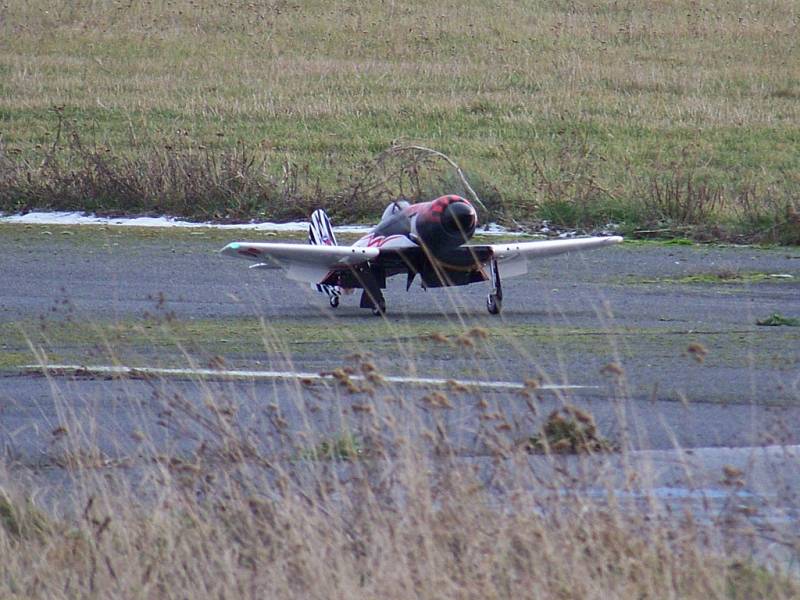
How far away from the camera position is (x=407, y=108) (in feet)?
108

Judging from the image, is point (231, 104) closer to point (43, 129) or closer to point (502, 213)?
point (43, 129)

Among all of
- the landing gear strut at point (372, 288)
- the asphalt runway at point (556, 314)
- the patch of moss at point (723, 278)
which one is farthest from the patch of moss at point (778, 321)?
the landing gear strut at point (372, 288)

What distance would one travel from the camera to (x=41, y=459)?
720 cm

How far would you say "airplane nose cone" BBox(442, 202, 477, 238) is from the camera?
41.2 feet

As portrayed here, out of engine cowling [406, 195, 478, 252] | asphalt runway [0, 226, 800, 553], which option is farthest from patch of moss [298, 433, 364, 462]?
engine cowling [406, 195, 478, 252]

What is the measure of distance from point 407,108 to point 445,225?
67.8 feet

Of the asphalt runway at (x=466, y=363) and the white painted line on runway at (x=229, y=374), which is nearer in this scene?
the asphalt runway at (x=466, y=363)

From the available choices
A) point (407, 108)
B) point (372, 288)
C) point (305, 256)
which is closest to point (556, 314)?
point (372, 288)

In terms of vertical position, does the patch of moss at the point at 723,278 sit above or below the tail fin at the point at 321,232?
below

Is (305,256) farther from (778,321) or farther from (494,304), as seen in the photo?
(778,321)

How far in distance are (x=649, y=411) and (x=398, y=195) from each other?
13545 mm

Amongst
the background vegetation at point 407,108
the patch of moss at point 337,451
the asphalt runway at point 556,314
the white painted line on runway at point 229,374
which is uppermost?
the patch of moss at point 337,451

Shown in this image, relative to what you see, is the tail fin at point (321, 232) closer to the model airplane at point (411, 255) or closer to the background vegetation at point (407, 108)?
the model airplane at point (411, 255)

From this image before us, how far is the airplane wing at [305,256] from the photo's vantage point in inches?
503
